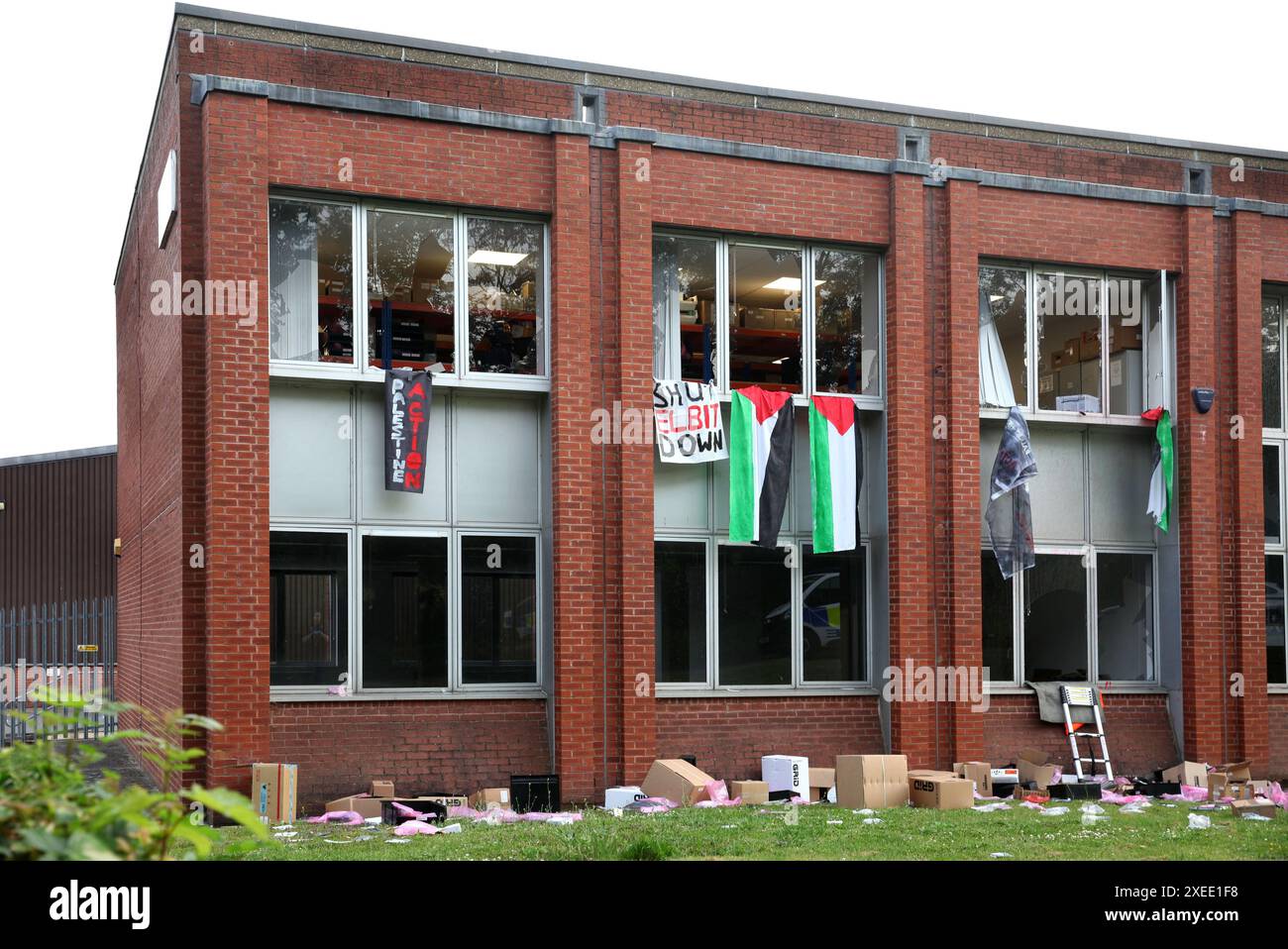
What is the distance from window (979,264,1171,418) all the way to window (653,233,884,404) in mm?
1611

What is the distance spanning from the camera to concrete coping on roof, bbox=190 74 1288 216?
13.8 meters

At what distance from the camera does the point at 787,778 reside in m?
14.5

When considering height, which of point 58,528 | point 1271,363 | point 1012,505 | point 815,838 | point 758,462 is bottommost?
point 815,838

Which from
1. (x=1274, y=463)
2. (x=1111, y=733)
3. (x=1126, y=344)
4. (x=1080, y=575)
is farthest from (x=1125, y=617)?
(x=1126, y=344)

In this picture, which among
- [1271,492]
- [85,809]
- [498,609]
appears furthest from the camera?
[1271,492]

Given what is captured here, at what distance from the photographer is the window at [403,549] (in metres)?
14.0

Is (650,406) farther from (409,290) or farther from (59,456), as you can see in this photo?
(59,456)

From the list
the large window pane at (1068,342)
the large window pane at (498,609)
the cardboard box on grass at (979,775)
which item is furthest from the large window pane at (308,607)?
the large window pane at (1068,342)

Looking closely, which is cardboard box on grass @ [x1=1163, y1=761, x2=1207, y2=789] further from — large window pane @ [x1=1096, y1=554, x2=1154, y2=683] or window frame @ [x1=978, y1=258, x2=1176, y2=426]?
window frame @ [x1=978, y1=258, x2=1176, y2=426]

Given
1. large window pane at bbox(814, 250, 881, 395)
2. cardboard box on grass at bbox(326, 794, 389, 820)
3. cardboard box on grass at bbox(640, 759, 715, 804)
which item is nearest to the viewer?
cardboard box on grass at bbox(326, 794, 389, 820)

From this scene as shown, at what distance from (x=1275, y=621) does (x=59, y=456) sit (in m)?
23.1

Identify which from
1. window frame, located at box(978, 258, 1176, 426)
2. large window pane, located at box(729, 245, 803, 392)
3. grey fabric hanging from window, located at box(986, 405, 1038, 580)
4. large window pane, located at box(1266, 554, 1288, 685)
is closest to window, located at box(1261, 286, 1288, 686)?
large window pane, located at box(1266, 554, 1288, 685)
